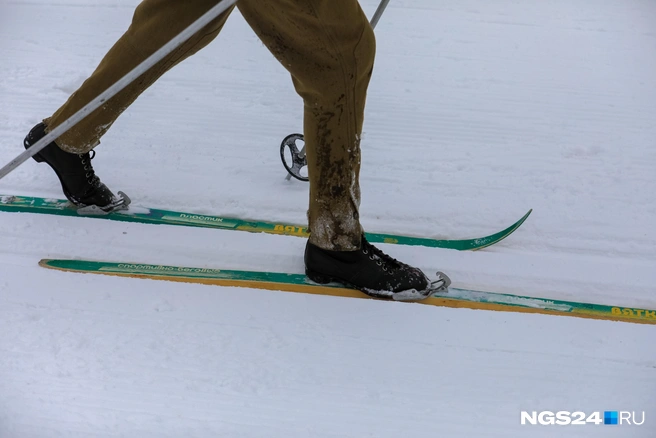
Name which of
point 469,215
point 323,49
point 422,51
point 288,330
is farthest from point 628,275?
point 422,51

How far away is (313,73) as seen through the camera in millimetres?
1464

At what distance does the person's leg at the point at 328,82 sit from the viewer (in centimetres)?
139

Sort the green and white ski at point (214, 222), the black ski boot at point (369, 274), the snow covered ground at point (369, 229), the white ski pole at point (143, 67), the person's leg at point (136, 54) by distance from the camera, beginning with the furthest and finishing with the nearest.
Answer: the green and white ski at point (214, 222) < the black ski boot at point (369, 274) < the person's leg at point (136, 54) < the snow covered ground at point (369, 229) < the white ski pole at point (143, 67)

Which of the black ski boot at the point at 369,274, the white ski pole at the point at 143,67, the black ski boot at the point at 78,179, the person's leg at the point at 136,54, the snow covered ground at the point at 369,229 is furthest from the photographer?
the black ski boot at the point at 78,179

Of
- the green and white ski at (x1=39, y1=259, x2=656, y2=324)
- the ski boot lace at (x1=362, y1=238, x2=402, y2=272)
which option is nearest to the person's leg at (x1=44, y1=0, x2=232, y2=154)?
the green and white ski at (x1=39, y1=259, x2=656, y2=324)

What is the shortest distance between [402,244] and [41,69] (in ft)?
7.48

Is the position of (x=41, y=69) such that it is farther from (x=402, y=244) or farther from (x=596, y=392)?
(x=596, y=392)

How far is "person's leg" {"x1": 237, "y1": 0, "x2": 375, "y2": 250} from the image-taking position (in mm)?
1389

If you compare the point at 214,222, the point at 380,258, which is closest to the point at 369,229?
the point at 380,258

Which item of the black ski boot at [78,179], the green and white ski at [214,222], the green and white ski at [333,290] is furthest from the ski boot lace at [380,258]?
the black ski boot at [78,179]

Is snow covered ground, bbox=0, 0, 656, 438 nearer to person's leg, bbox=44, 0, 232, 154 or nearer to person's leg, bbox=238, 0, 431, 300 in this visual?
person's leg, bbox=238, 0, 431, 300

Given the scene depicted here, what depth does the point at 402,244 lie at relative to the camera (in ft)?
6.95

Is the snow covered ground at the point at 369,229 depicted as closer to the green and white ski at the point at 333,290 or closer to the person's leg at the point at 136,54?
the green and white ski at the point at 333,290

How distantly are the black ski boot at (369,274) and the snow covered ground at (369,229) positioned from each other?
0.20ft
